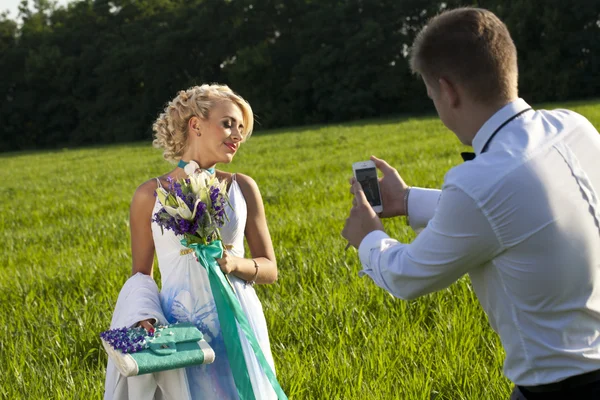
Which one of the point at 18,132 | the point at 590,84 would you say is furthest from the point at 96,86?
the point at 590,84

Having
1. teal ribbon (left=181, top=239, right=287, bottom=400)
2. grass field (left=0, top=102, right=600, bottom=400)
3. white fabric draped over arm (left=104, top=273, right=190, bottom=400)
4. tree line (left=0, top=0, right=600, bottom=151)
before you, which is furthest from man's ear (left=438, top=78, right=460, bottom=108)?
tree line (left=0, top=0, right=600, bottom=151)

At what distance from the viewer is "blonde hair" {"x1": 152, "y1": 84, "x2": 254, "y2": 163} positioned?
10.8ft

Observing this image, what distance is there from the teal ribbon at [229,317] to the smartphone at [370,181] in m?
0.64

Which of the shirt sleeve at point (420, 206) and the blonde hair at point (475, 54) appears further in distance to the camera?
the shirt sleeve at point (420, 206)

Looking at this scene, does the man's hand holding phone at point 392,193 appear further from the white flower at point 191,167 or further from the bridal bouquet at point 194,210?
the white flower at point 191,167

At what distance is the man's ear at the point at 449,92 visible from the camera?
2.00m

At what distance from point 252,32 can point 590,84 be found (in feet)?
101

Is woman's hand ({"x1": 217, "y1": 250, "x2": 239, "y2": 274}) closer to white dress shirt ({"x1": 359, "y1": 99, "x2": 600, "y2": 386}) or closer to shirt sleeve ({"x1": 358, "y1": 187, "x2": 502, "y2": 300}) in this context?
shirt sleeve ({"x1": 358, "y1": 187, "x2": 502, "y2": 300})

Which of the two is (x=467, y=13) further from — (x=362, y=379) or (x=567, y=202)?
(x=362, y=379)

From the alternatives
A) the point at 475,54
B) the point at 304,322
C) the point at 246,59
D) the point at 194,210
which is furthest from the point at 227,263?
the point at 246,59

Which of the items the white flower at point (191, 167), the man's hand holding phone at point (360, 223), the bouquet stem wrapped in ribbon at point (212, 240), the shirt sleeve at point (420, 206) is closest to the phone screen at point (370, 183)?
the shirt sleeve at point (420, 206)

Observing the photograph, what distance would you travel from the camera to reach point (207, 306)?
9.62 feet

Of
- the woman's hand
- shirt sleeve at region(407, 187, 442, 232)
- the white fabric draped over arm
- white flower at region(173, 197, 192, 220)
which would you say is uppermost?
white flower at region(173, 197, 192, 220)

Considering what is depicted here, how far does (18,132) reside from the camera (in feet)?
215
